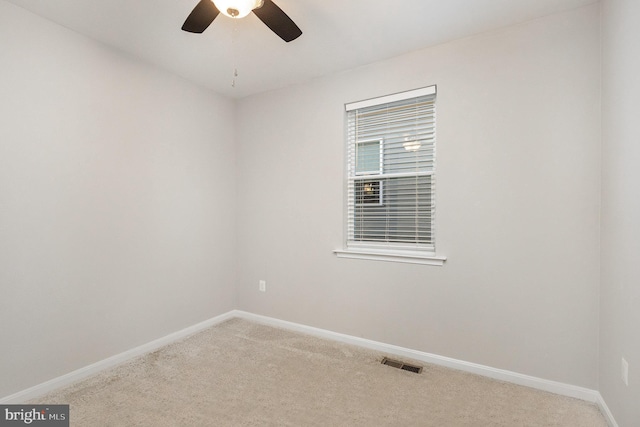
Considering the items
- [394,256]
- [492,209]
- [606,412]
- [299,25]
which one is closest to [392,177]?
[394,256]

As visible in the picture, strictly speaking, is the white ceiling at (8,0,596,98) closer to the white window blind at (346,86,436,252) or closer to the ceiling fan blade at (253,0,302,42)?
the ceiling fan blade at (253,0,302,42)

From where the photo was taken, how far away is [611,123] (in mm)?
1876

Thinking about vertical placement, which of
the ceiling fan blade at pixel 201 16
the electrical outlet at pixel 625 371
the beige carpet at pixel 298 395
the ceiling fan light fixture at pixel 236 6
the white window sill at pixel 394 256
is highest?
the ceiling fan blade at pixel 201 16

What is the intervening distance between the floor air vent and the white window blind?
974 millimetres

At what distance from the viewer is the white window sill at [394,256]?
2562 mm

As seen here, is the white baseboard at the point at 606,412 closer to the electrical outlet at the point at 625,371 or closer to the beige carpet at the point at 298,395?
the beige carpet at the point at 298,395

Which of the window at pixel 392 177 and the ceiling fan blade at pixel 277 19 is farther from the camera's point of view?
the window at pixel 392 177

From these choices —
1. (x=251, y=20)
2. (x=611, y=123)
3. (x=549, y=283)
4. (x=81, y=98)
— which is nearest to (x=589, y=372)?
(x=549, y=283)

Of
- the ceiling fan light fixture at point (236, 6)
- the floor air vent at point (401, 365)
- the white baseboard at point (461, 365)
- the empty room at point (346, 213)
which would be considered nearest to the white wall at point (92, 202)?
the empty room at point (346, 213)

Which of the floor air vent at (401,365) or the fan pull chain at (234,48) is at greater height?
the fan pull chain at (234,48)

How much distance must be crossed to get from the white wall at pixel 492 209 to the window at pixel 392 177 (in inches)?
4.6

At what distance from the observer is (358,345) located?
2910 millimetres

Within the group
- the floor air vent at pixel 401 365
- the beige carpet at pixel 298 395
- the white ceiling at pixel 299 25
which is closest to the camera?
the beige carpet at pixel 298 395

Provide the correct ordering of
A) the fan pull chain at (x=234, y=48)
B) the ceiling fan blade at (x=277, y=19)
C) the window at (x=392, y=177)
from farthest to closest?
the window at (x=392, y=177) < the fan pull chain at (x=234, y=48) < the ceiling fan blade at (x=277, y=19)
